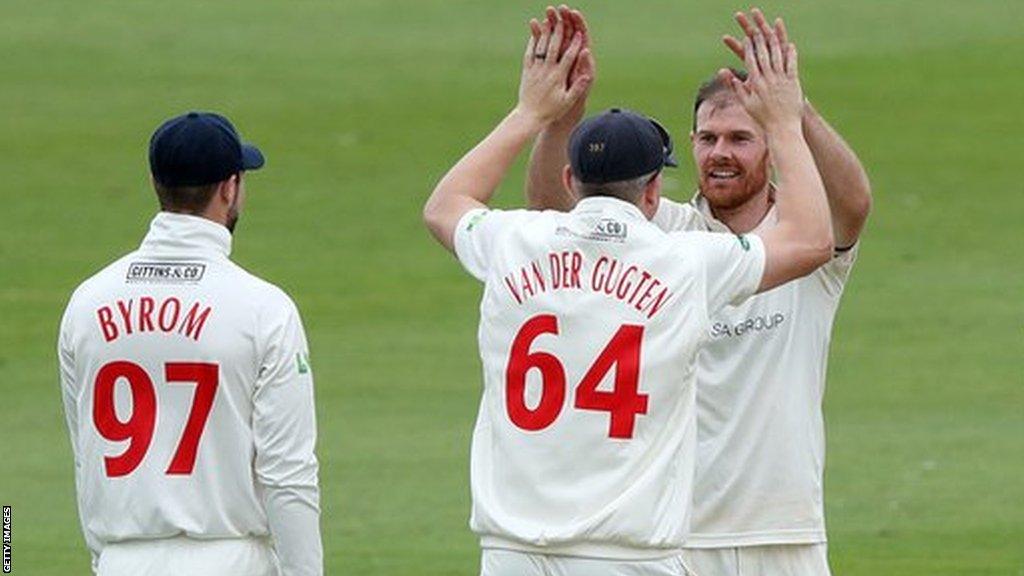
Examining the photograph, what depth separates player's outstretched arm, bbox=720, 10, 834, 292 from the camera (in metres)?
7.22

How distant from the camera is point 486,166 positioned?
759 cm

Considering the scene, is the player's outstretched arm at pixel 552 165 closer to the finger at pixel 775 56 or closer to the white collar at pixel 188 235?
the finger at pixel 775 56

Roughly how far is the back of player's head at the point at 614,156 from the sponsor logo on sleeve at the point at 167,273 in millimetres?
1054

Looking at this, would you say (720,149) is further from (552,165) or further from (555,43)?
(555,43)

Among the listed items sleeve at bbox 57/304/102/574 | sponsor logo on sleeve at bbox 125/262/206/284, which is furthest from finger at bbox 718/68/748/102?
sleeve at bbox 57/304/102/574

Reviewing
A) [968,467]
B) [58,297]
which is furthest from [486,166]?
[58,297]

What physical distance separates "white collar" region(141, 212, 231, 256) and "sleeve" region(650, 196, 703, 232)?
1.42 m

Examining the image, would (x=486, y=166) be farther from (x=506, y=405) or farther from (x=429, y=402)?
(x=429, y=402)

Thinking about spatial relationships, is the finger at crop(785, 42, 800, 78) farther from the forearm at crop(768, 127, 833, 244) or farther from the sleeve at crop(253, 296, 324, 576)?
the sleeve at crop(253, 296, 324, 576)

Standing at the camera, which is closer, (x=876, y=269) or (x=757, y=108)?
(x=757, y=108)

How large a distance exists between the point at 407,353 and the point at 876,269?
177 inches

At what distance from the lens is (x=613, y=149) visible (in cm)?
710

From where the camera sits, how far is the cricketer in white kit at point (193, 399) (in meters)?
7.12

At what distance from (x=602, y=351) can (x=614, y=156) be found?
541mm
